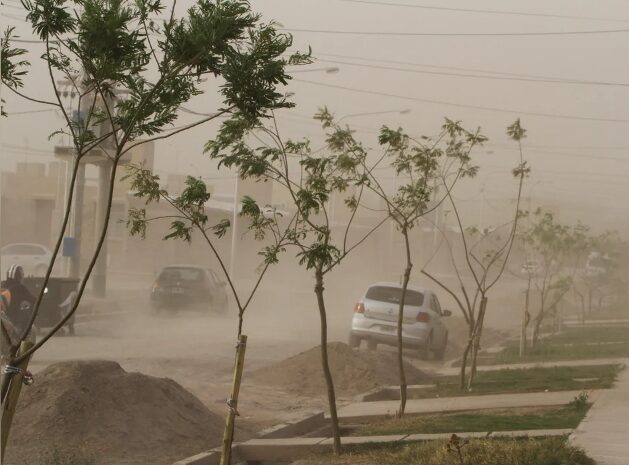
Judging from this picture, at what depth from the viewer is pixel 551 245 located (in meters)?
33.9

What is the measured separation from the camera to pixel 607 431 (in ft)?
38.4

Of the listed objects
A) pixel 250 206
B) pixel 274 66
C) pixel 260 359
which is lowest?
pixel 260 359

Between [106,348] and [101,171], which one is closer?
[106,348]

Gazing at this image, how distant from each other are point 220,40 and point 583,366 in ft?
53.0

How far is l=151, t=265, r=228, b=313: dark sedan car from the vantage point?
3381 cm

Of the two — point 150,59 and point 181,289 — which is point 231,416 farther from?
point 181,289

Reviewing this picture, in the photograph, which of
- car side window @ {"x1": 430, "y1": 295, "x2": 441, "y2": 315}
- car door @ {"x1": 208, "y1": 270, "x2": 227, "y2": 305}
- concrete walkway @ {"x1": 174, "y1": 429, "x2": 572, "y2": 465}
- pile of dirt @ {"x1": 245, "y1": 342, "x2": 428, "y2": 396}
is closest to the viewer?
→ concrete walkway @ {"x1": 174, "y1": 429, "x2": 572, "y2": 465}

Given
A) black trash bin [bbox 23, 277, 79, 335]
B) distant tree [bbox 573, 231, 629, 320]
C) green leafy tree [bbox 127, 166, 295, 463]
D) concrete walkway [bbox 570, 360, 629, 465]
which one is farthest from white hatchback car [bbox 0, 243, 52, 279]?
green leafy tree [bbox 127, 166, 295, 463]

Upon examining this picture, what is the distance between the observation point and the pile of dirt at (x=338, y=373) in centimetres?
1806

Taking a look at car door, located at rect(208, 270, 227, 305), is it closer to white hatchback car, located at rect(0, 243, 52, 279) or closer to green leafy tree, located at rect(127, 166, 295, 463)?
white hatchback car, located at rect(0, 243, 52, 279)

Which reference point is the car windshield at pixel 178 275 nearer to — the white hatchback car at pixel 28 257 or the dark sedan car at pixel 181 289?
the dark sedan car at pixel 181 289

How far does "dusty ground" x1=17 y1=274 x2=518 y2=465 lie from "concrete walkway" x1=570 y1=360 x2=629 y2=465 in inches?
144

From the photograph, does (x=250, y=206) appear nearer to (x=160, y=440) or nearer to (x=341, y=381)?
(x=160, y=440)

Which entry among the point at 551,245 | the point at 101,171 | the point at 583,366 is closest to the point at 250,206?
the point at 583,366
